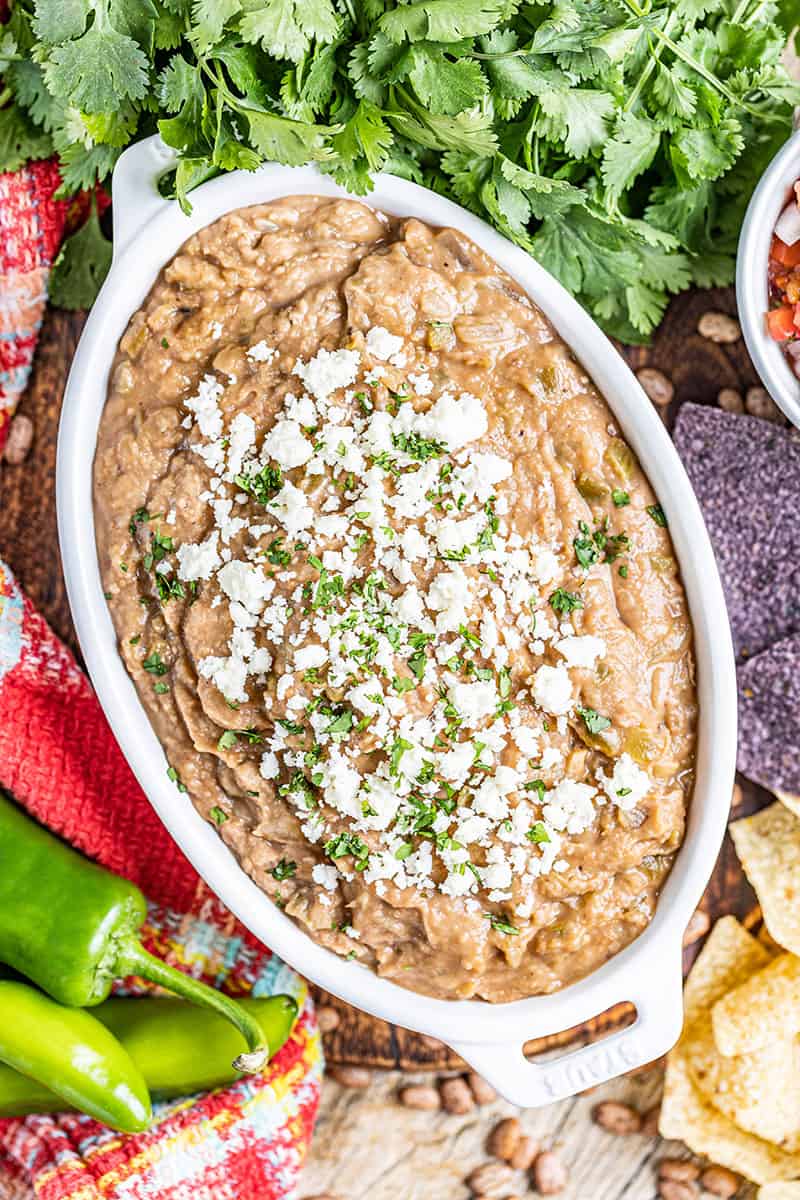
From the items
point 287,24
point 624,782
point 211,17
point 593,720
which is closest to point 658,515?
point 593,720

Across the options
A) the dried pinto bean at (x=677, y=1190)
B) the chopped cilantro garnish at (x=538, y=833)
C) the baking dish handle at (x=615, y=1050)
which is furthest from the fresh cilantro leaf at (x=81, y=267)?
the dried pinto bean at (x=677, y=1190)

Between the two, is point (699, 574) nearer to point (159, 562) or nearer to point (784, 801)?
point (784, 801)

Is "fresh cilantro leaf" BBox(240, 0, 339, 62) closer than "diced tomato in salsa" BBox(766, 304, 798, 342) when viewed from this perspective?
Yes

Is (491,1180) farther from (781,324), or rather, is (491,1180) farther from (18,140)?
(18,140)

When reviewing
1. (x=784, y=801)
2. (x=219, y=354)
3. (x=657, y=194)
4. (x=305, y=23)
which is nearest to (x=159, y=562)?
(x=219, y=354)

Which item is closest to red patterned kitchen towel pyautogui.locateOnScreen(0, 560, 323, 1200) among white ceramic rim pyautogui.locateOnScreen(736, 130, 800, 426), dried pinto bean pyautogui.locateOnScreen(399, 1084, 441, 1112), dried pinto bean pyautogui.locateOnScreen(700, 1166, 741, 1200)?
dried pinto bean pyautogui.locateOnScreen(399, 1084, 441, 1112)

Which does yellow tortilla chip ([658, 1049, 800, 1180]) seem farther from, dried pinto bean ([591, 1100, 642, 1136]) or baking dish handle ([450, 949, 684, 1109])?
baking dish handle ([450, 949, 684, 1109])

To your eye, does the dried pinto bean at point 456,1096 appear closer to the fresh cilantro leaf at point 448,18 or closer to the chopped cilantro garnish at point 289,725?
the chopped cilantro garnish at point 289,725
